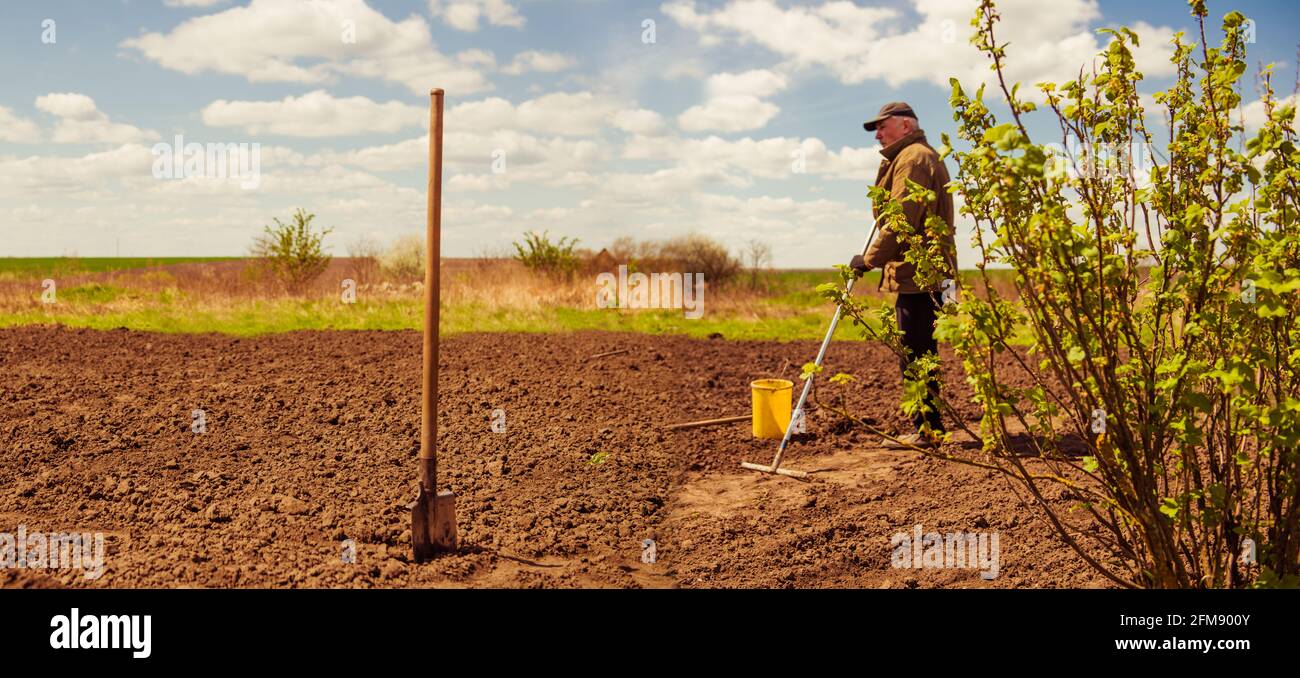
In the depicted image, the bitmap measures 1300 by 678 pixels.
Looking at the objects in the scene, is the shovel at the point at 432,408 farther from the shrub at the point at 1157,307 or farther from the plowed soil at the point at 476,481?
Answer: the shrub at the point at 1157,307

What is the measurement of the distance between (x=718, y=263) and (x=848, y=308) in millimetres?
17849

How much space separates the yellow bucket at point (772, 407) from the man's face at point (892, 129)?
1.89 m

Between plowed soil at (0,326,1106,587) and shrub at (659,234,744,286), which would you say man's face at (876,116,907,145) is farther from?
shrub at (659,234,744,286)

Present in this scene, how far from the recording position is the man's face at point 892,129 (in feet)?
19.4

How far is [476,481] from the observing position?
541cm

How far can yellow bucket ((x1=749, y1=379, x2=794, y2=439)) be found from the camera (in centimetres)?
648

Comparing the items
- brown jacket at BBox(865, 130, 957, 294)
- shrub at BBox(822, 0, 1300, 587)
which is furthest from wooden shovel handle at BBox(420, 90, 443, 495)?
brown jacket at BBox(865, 130, 957, 294)

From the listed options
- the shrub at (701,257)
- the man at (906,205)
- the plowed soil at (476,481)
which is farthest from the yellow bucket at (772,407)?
the shrub at (701,257)

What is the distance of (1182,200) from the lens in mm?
2791

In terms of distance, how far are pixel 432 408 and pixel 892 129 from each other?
381 centimetres

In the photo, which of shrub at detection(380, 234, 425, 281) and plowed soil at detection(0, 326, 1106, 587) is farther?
shrub at detection(380, 234, 425, 281)

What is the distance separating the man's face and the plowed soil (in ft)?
7.26

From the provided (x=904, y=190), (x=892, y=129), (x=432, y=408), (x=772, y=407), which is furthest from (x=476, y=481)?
(x=892, y=129)
